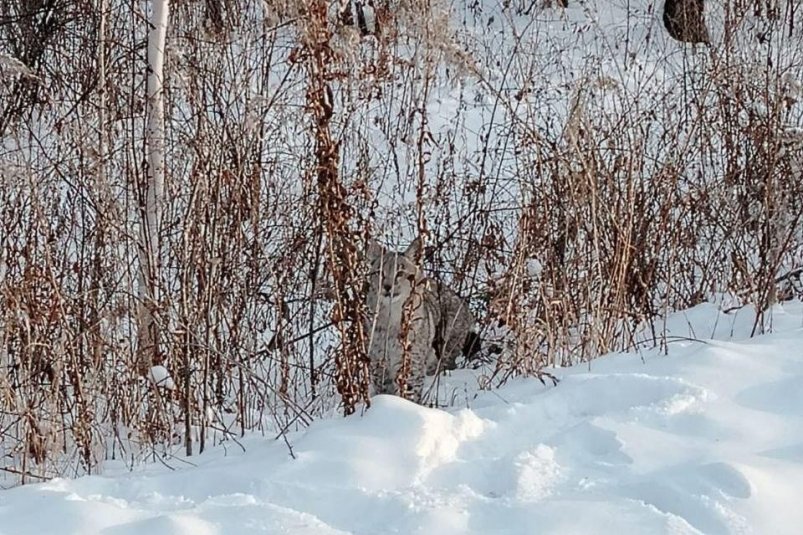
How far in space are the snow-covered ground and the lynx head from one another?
101cm

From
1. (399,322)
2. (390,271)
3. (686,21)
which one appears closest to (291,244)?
(390,271)

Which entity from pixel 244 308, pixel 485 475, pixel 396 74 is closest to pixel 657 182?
pixel 244 308

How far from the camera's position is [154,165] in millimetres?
4844

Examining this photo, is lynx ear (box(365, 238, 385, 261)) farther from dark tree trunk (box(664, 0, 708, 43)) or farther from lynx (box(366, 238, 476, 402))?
dark tree trunk (box(664, 0, 708, 43))

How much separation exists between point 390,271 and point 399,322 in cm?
27

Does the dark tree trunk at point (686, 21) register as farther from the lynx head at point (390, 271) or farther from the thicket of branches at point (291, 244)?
the lynx head at point (390, 271)

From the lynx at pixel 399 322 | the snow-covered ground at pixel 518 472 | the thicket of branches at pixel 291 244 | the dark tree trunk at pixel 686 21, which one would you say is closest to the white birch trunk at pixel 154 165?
the thicket of branches at pixel 291 244

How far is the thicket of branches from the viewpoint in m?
4.02

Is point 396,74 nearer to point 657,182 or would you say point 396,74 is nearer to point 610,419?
point 657,182

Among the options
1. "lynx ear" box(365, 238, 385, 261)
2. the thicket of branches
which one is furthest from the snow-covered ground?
"lynx ear" box(365, 238, 385, 261)

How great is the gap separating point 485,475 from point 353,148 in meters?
4.92

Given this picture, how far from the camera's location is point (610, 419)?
3.49 metres

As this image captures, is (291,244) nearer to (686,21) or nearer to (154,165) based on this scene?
(154,165)

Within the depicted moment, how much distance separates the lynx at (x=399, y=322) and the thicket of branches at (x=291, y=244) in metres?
0.28
